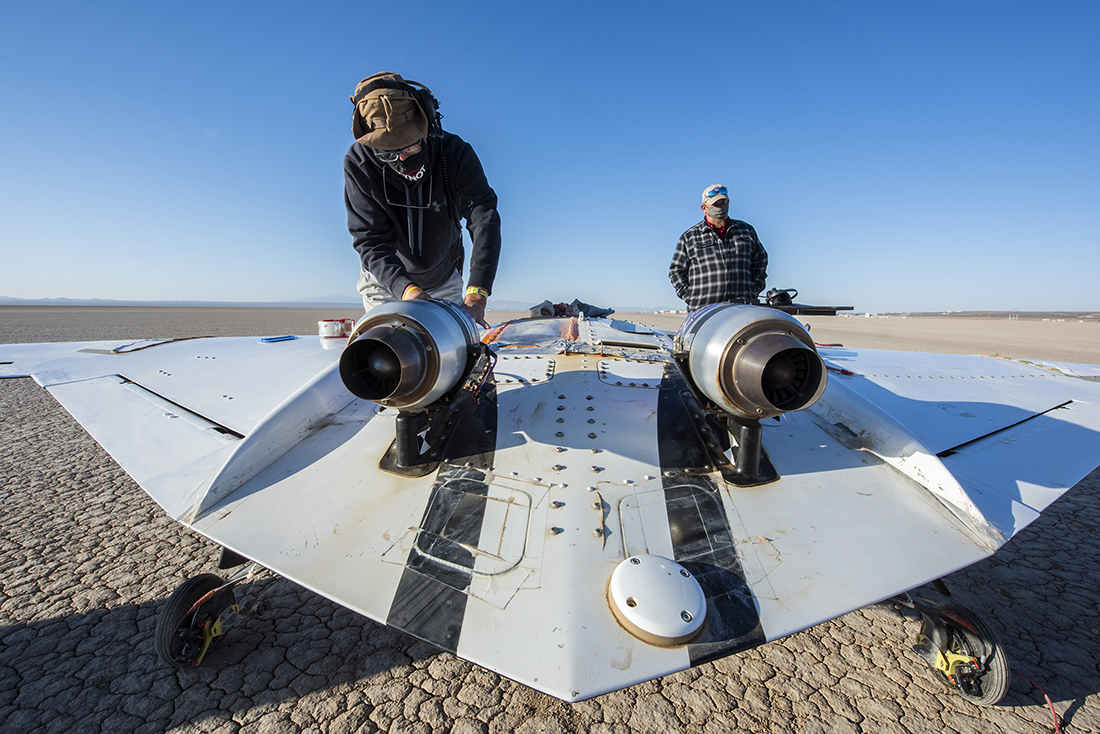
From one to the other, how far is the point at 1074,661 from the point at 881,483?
146 cm

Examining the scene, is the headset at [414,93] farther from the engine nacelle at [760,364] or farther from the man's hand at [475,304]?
the engine nacelle at [760,364]

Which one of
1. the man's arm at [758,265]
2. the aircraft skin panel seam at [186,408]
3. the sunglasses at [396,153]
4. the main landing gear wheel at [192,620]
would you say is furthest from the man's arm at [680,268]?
the main landing gear wheel at [192,620]

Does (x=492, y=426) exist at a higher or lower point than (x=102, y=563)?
higher

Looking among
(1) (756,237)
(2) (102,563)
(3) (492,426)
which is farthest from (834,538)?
(2) (102,563)

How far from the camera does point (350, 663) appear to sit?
2.21 meters

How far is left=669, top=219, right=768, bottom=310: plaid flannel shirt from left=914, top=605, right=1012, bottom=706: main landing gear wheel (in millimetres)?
2779

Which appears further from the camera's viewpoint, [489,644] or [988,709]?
[988,709]

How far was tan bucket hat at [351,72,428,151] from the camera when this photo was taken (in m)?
2.33

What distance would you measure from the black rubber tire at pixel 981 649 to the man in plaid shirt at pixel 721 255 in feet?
9.15

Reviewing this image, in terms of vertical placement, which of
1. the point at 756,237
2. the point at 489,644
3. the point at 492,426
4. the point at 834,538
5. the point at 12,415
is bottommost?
the point at 12,415

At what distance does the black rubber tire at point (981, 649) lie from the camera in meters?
1.91

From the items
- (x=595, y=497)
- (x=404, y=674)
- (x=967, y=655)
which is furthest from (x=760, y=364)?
(x=404, y=674)

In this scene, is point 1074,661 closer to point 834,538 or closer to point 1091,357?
point 834,538

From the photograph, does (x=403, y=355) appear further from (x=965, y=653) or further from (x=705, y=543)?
(x=965, y=653)
